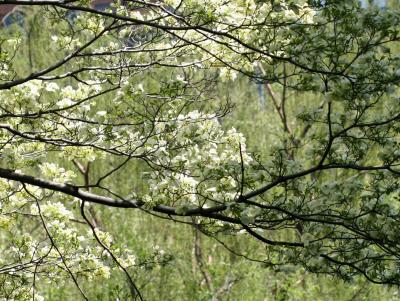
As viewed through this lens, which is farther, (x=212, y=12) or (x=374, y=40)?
(x=212, y=12)

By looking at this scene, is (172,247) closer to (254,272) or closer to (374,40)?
(254,272)

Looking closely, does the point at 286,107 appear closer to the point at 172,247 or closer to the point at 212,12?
the point at 172,247

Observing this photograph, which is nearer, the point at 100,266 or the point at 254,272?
the point at 100,266

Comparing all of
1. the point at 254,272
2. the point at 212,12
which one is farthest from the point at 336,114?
the point at 254,272

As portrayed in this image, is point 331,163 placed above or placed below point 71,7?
below

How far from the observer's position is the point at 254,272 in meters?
8.53

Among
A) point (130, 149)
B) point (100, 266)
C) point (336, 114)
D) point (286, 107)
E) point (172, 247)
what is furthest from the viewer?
point (286, 107)

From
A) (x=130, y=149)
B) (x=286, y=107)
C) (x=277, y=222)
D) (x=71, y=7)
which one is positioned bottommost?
(x=277, y=222)

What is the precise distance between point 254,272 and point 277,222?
494 cm

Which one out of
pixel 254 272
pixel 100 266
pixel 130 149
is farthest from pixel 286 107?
pixel 130 149

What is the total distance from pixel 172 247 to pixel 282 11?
268 inches

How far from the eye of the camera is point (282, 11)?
12.0ft

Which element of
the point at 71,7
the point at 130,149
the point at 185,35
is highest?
the point at 185,35

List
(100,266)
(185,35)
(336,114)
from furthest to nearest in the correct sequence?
(100,266) → (185,35) → (336,114)
